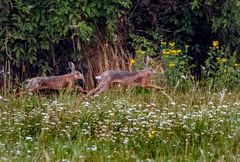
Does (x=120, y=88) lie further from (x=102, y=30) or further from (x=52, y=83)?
(x=102, y=30)

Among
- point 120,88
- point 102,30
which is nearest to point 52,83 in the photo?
point 120,88

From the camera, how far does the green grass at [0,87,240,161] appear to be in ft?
19.8

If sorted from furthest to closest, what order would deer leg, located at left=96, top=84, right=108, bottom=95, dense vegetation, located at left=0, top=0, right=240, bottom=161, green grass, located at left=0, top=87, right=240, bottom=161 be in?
deer leg, located at left=96, top=84, right=108, bottom=95, dense vegetation, located at left=0, top=0, right=240, bottom=161, green grass, located at left=0, top=87, right=240, bottom=161

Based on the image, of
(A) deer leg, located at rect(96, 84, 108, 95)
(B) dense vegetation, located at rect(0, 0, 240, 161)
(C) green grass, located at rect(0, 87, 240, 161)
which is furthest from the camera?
(A) deer leg, located at rect(96, 84, 108, 95)

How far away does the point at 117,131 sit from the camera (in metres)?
6.84

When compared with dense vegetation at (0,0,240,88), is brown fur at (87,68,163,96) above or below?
below

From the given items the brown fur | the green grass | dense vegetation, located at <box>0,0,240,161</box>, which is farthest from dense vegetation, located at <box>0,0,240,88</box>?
the green grass

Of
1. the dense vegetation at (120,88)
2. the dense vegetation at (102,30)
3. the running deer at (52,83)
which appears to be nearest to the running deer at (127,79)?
the dense vegetation at (120,88)

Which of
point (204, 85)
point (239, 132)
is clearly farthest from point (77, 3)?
point (239, 132)

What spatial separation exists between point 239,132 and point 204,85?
4.04 m

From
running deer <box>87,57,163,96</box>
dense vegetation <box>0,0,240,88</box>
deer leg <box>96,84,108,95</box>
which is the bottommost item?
deer leg <box>96,84,108,95</box>

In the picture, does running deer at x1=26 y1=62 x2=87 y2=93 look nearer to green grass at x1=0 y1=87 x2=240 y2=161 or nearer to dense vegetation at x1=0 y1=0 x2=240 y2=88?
dense vegetation at x1=0 y1=0 x2=240 y2=88

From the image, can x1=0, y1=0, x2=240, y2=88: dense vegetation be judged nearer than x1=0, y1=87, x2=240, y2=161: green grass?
No

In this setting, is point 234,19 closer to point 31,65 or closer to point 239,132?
point 31,65
